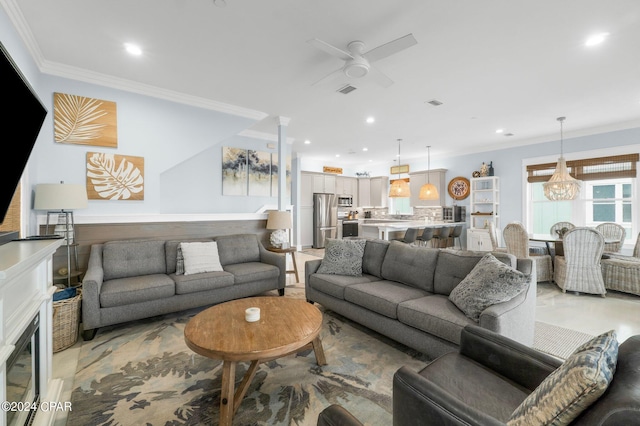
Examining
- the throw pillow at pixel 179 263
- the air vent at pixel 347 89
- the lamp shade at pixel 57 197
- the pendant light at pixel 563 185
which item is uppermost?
the air vent at pixel 347 89

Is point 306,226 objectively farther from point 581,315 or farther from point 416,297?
point 581,315

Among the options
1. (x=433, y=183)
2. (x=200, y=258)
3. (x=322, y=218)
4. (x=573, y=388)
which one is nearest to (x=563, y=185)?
(x=433, y=183)

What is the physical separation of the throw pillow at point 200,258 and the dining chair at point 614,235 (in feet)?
19.7

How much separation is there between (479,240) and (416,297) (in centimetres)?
503

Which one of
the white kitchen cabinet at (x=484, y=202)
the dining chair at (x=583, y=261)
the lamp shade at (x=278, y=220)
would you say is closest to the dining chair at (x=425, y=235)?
the white kitchen cabinet at (x=484, y=202)

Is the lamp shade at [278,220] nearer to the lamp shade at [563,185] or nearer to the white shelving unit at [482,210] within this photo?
the lamp shade at [563,185]

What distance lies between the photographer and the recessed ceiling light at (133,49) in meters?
2.72

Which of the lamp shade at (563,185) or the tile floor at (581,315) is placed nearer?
the tile floor at (581,315)

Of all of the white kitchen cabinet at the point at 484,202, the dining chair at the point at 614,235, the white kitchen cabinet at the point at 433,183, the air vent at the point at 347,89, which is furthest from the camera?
the white kitchen cabinet at the point at 433,183

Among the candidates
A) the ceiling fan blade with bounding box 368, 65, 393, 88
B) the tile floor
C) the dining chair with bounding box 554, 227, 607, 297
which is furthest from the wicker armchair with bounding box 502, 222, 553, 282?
the ceiling fan blade with bounding box 368, 65, 393, 88

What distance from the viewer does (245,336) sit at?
1.80 m

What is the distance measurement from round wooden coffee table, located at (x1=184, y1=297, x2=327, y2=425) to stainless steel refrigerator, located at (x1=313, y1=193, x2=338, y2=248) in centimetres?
581

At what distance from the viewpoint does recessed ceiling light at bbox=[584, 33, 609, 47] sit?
8.25ft

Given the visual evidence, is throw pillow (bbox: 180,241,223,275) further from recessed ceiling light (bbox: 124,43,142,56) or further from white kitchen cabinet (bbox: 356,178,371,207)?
white kitchen cabinet (bbox: 356,178,371,207)
